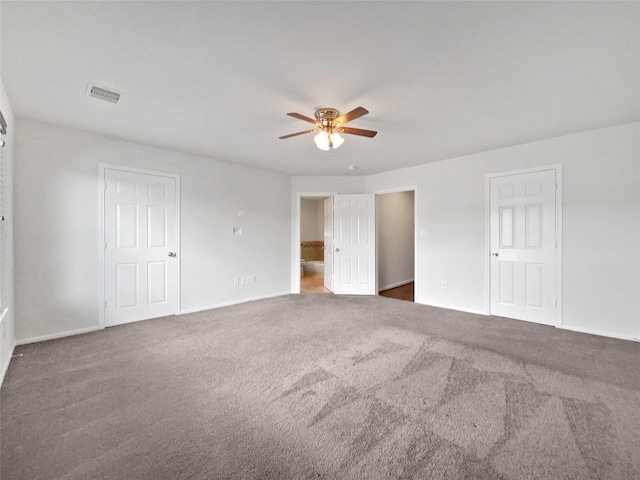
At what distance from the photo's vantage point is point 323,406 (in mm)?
1920

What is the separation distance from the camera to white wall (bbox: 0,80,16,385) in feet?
7.91

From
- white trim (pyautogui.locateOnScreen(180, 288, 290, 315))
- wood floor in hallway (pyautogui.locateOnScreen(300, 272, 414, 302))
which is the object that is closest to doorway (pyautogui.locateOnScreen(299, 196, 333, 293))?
wood floor in hallway (pyautogui.locateOnScreen(300, 272, 414, 302))

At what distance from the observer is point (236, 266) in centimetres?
490

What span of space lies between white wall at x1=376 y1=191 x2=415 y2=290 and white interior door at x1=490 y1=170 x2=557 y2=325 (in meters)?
2.37

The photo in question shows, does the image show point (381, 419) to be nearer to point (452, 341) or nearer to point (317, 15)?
point (452, 341)

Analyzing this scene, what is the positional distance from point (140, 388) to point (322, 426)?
1.50m

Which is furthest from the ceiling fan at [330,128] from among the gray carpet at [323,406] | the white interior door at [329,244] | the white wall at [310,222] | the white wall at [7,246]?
the white wall at [310,222]

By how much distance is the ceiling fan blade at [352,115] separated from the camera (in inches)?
88.7

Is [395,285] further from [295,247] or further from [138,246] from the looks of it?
[138,246]

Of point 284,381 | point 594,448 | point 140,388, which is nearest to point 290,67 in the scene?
point 284,381

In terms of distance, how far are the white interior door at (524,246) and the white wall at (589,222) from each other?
142 mm

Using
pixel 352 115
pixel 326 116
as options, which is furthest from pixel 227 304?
pixel 352 115

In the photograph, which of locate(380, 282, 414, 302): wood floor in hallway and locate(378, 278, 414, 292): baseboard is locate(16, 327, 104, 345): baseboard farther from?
locate(378, 278, 414, 292): baseboard

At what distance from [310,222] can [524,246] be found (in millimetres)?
6550
